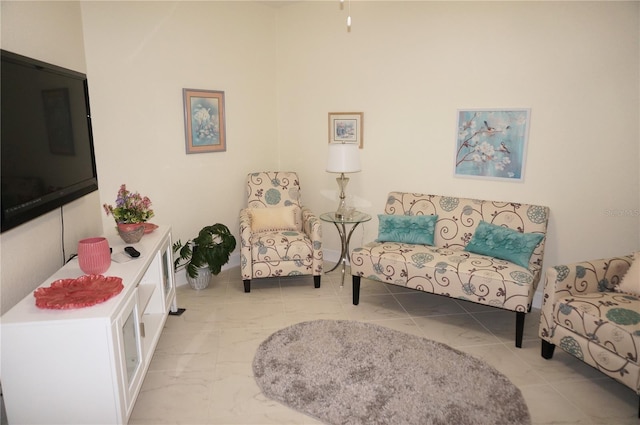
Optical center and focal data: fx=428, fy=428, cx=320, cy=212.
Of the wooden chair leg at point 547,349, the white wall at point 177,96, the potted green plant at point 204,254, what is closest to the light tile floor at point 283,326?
the wooden chair leg at point 547,349

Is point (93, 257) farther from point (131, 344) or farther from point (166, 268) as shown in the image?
point (166, 268)

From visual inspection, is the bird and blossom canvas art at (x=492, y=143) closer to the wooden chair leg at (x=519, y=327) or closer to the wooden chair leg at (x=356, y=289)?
the wooden chair leg at (x=519, y=327)

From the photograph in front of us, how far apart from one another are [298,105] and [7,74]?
3044mm

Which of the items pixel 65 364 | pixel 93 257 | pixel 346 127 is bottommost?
pixel 65 364

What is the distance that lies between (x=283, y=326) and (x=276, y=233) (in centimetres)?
104

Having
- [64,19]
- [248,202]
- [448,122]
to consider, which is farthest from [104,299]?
[448,122]

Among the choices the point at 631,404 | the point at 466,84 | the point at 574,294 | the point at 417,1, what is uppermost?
the point at 417,1

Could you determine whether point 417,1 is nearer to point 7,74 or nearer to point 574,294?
point 574,294

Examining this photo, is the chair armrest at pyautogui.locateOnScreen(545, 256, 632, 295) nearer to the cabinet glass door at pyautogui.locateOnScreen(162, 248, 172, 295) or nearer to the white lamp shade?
the white lamp shade

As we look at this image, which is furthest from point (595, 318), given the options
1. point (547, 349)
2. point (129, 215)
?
point (129, 215)

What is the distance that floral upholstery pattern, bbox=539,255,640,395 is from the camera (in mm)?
2277

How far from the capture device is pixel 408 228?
367 cm

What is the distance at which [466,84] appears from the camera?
3.65 metres

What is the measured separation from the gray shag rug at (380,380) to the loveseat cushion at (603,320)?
508mm
